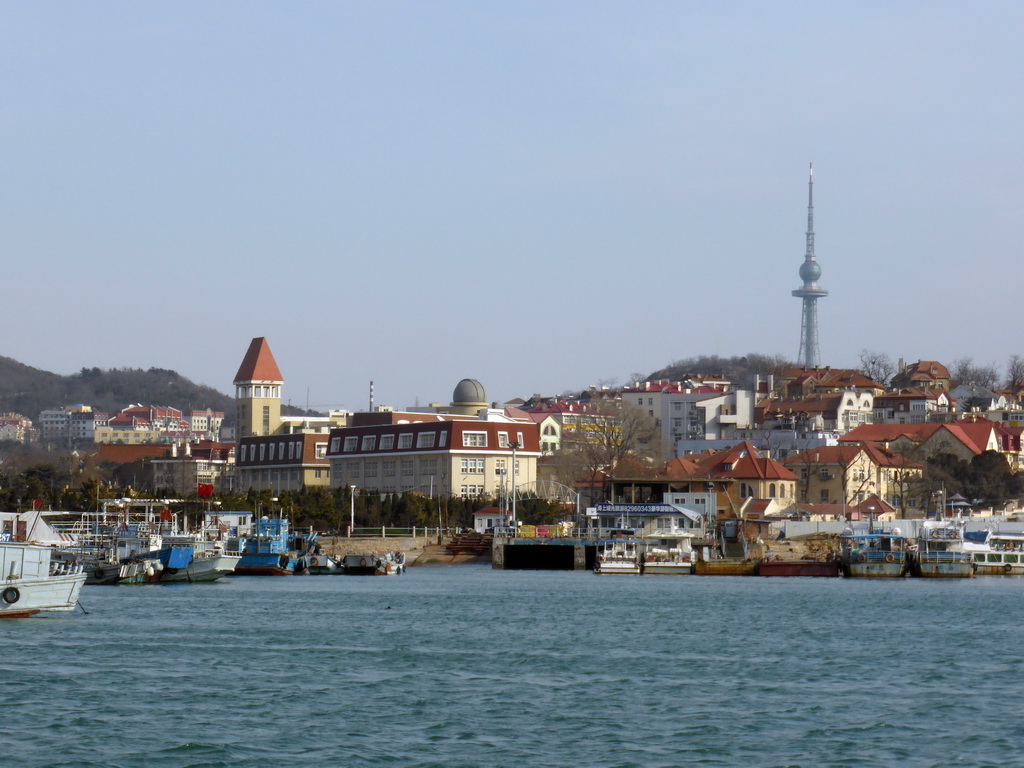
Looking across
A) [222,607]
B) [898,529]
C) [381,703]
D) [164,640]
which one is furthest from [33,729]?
[898,529]

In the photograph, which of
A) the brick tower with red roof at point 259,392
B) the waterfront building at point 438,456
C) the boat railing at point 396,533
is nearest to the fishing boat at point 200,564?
the boat railing at point 396,533

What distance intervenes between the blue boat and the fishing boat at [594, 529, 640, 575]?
50.0 ft

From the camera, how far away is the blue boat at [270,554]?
79.3 meters

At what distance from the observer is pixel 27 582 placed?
133 ft

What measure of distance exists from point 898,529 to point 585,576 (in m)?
22.7

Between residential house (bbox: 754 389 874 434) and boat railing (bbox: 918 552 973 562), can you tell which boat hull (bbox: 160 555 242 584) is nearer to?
boat railing (bbox: 918 552 973 562)

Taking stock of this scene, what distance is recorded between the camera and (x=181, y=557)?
6731 centimetres

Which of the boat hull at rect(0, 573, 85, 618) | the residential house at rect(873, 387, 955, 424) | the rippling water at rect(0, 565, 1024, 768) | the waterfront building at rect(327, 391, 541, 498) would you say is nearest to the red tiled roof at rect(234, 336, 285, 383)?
the waterfront building at rect(327, 391, 541, 498)

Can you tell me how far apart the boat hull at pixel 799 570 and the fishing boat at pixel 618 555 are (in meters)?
6.74

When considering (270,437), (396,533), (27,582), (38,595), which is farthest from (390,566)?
(270,437)

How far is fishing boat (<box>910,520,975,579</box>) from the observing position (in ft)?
249

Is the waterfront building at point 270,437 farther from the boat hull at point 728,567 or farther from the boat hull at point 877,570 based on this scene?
the boat hull at point 877,570

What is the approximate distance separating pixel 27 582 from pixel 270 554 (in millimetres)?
39526

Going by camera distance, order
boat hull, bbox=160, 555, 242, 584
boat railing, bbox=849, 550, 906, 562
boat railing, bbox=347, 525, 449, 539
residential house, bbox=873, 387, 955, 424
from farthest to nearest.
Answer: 1. residential house, bbox=873, 387, 955, 424
2. boat railing, bbox=347, 525, 449, 539
3. boat railing, bbox=849, 550, 906, 562
4. boat hull, bbox=160, 555, 242, 584
